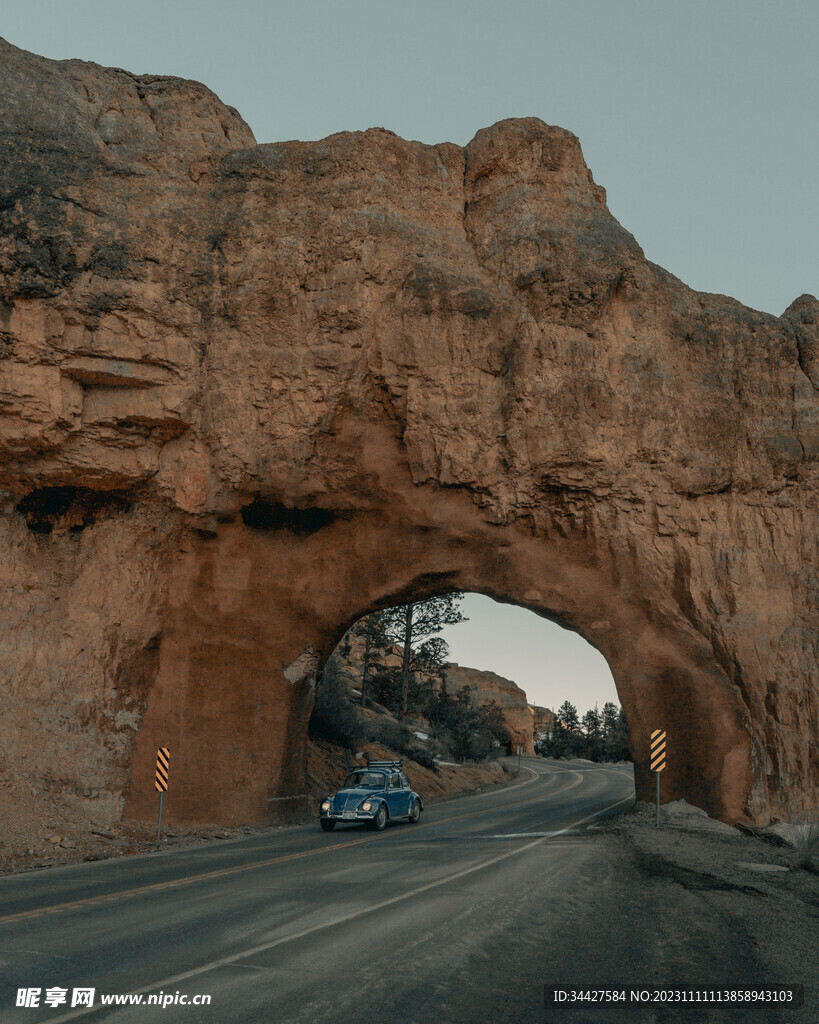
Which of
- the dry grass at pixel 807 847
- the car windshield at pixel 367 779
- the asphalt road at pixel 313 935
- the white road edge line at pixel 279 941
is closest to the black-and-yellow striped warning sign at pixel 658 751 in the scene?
the dry grass at pixel 807 847

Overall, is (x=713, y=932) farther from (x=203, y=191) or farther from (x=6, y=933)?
(x=203, y=191)

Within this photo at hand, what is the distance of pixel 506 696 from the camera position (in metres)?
83.0

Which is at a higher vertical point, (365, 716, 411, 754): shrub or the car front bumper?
(365, 716, 411, 754): shrub

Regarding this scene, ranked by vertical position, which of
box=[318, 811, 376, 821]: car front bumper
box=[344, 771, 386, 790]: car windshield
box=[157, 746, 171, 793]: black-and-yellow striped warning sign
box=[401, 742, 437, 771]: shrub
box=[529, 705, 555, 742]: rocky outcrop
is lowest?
box=[529, 705, 555, 742]: rocky outcrop

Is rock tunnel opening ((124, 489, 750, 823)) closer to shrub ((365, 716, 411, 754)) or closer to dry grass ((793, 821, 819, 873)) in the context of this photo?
dry grass ((793, 821, 819, 873))

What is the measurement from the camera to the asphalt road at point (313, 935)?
18.5 feet

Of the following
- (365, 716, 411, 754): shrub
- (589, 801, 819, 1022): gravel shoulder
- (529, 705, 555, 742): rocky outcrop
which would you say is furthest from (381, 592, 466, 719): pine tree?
(529, 705, 555, 742): rocky outcrop

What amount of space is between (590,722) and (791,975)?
9273 centimetres

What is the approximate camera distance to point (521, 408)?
20516mm

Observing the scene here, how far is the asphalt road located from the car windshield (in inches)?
211

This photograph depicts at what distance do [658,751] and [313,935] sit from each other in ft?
43.7

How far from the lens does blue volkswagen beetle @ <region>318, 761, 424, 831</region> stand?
1859 centimetres

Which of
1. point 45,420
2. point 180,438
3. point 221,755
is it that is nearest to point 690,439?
point 180,438

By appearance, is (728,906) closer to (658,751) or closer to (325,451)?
(658,751)
